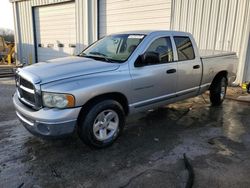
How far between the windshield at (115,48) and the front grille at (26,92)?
131cm

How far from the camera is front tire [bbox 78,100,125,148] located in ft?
11.0

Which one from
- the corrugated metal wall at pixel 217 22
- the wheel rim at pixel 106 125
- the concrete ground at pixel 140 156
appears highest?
the corrugated metal wall at pixel 217 22

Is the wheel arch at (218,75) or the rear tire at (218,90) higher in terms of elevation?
the wheel arch at (218,75)

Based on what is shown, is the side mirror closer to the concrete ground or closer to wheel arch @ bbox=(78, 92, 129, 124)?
wheel arch @ bbox=(78, 92, 129, 124)

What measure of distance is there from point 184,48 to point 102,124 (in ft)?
8.24

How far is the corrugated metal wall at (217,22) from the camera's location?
25.4 ft

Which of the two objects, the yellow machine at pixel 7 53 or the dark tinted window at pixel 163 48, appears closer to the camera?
the dark tinted window at pixel 163 48

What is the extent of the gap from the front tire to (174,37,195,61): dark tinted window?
6.16 ft

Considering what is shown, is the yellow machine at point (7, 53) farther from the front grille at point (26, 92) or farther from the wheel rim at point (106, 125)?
the wheel rim at point (106, 125)

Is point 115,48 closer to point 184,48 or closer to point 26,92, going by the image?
point 184,48

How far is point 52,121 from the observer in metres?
3.01

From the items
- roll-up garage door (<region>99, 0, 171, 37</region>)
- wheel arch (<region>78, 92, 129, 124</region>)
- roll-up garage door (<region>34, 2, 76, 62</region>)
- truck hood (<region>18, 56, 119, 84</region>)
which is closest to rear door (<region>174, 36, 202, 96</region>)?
wheel arch (<region>78, 92, 129, 124</region>)

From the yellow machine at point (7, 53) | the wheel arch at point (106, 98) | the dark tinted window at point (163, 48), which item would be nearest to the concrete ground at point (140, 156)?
the wheel arch at point (106, 98)

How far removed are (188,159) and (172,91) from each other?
5.16 ft
